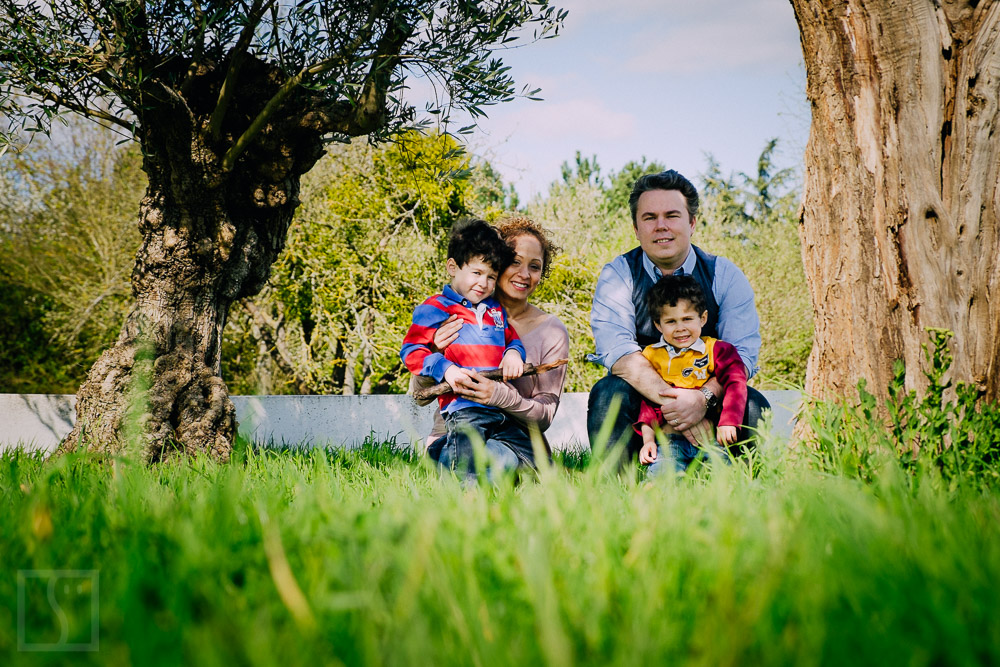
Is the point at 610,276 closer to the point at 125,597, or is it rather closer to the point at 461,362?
the point at 461,362

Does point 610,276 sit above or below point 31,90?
below

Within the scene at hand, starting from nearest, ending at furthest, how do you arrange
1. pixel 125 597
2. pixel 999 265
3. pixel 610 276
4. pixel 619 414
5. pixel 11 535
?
pixel 125 597 < pixel 11 535 < pixel 999 265 < pixel 619 414 < pixel 610 276

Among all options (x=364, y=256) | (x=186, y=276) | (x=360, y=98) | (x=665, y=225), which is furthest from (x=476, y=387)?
(x=364, y=256)

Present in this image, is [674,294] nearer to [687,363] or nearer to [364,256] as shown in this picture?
[687,363]

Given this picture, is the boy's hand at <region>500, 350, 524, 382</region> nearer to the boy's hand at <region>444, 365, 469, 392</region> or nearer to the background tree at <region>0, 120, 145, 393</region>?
the boy's hand at <region>444, 365, 469, 392</region>

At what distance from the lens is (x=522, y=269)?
4297 millimetres

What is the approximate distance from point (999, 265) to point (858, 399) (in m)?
0.90

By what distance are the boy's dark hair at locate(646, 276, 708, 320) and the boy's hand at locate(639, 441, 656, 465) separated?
0.74 metres

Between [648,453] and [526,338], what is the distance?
44.8 inches

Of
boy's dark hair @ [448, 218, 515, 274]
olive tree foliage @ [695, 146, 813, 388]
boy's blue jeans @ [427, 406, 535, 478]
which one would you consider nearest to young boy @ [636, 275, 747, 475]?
boy's blue jeans @ [427, 406, 535, 478]

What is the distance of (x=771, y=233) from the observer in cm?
1638

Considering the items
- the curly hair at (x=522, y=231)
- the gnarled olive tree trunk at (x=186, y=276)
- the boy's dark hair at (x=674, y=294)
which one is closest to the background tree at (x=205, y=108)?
the gnarled olive tree trunk at (x=186, y=276)

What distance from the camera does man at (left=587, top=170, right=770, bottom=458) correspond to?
3.72m

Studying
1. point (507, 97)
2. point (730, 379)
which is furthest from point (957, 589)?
point (507, 97)
